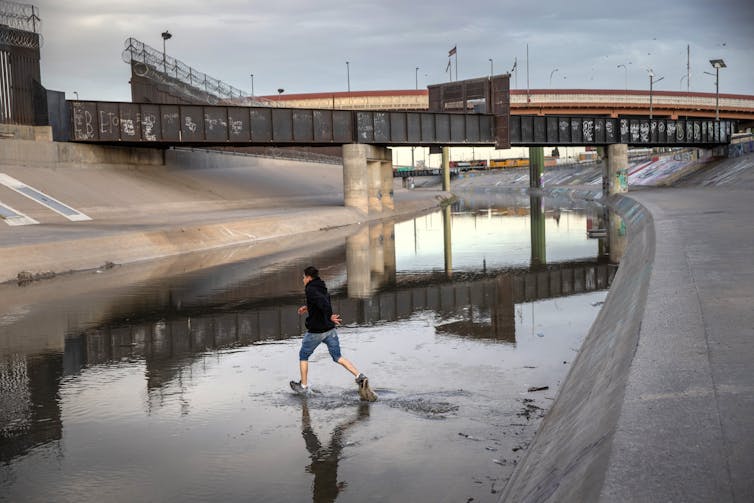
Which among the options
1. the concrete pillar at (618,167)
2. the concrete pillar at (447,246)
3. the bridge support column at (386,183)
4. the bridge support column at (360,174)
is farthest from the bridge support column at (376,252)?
the concrete pillar at (618,167)

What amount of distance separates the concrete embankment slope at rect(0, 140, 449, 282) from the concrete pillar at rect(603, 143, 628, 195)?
64.0 ft

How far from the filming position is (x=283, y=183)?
87.9m

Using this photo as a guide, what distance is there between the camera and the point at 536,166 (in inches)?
4865

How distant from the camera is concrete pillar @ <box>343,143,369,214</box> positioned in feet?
221

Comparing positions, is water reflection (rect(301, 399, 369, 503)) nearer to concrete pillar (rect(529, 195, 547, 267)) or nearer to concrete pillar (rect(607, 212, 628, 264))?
concrete pillar (rect(529, 195, 547, 267))

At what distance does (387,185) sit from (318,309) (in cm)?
6173

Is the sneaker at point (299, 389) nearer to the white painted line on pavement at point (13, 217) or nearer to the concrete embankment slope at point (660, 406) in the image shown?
the concrete embankment slope at point (660, 406)

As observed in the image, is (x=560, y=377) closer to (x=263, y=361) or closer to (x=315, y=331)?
(x=315, y=331)

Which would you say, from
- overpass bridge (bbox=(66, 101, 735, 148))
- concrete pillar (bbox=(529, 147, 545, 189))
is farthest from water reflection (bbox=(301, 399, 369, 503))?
concrete pillar (bbox=(529, 147, 545, 189))

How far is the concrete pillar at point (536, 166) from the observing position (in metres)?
120

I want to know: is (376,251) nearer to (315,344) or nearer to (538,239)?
(538,239)

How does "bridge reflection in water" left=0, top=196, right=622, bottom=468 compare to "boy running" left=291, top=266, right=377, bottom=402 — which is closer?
"boy running" left=291, top=266, right=377, bottom=402

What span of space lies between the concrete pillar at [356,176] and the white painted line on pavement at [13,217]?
27872mm

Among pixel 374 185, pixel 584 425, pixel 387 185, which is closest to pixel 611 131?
pixel 387 185
